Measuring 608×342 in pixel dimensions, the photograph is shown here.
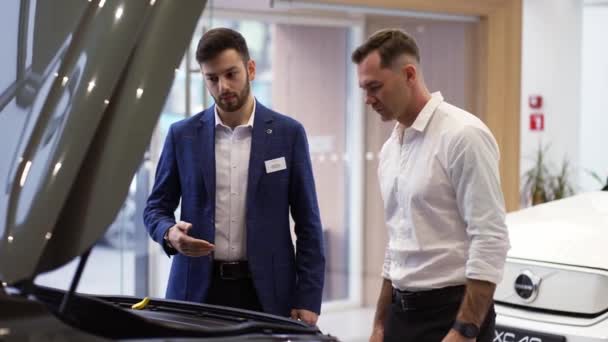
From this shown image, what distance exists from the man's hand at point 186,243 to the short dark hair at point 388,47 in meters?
0.76

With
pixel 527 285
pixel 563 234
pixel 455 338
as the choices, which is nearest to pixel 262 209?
pixel 455 338

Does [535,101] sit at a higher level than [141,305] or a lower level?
higher

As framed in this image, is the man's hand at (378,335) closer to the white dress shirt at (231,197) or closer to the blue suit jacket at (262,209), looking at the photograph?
the blue suit jacket at (262,209)

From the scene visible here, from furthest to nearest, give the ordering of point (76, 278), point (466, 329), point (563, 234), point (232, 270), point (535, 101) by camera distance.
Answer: point (535, 101) → point (563, 234) → point (232, 270) → point (466, 329) → point (76, 278)

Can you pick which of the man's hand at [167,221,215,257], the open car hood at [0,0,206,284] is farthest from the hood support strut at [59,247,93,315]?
the man's hand at [167,221,215,257]

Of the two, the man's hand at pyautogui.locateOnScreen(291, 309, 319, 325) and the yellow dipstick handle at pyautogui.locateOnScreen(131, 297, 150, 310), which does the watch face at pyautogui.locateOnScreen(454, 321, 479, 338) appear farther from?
the yellow dipstick handle at pyautogui.locateOnScreen(131, 297, 150, 310)

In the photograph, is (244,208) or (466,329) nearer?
(466,329)

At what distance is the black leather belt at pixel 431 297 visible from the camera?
9.85 feet

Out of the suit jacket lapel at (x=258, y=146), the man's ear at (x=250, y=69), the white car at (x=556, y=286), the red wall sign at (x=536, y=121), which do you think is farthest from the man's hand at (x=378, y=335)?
the red wall sign at (x=536, y=121)

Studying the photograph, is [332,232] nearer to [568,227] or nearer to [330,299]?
[330,299]

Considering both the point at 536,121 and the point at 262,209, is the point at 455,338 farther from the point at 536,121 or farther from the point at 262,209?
the point at 536,121

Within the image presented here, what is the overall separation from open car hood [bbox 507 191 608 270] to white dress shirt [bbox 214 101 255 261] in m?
1.46

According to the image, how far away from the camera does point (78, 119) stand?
1890 millimetres

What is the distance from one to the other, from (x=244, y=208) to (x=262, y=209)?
66 mm
